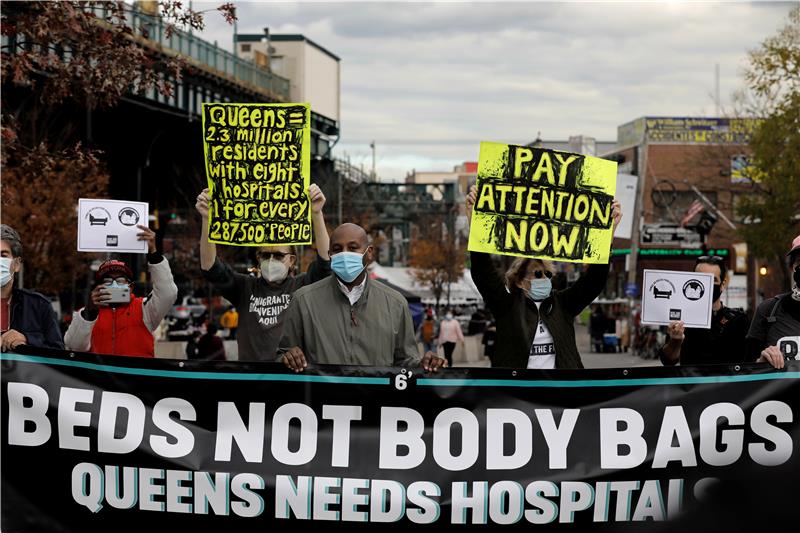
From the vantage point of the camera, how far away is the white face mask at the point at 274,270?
8188mm

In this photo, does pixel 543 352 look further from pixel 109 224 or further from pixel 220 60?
pixel 220 60

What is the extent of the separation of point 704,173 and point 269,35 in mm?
40317

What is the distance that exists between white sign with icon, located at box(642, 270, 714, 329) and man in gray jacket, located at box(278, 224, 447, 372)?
5.12 ft

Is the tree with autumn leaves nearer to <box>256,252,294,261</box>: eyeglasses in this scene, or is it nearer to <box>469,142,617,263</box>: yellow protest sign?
<box>256,252,294,261</box>: eyeglasses

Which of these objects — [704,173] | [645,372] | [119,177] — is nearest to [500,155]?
[645,372]

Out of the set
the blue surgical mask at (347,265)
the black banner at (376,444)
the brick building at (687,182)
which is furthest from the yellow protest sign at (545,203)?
the brick building at (687,182)

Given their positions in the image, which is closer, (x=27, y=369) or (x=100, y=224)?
(x=27, y=369)

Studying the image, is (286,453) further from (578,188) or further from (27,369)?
(578,188)

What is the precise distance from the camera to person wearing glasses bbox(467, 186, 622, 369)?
685cm

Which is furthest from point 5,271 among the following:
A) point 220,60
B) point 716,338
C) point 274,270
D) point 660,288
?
point 220,60

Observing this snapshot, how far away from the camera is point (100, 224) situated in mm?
7777

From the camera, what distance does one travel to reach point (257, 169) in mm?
8203

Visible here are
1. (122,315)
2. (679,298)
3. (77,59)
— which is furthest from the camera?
(77,59)

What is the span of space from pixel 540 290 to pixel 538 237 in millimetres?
316
